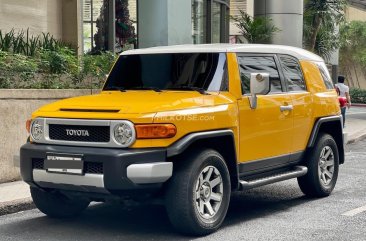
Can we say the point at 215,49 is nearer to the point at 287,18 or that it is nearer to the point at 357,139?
the point at 357,139

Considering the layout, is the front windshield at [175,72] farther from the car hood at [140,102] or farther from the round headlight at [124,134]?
the round headlight at [124,134]

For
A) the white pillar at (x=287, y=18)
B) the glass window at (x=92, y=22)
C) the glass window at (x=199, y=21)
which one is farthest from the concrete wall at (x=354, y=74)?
the glass window at (x=92, y=22)

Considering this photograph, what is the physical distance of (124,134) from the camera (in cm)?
641

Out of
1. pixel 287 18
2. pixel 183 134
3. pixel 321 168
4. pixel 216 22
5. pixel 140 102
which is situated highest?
pixel 287 18

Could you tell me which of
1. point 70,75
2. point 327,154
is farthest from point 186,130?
point 70,75

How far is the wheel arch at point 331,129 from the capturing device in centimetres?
862

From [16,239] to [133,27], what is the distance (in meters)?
11.5

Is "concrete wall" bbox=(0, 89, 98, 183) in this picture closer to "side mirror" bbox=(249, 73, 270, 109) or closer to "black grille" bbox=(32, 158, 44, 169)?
"black grille" bbox=(32, 158, 44, 169)

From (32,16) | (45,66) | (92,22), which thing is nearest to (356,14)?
(92,22)

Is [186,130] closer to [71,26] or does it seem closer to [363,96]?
[71,26]

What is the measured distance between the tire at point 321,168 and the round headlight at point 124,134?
10.2 ft

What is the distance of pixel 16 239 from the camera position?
682 centimetres

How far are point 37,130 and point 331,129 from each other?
4186 mm

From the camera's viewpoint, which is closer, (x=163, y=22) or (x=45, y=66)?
(x=45, y=66)
